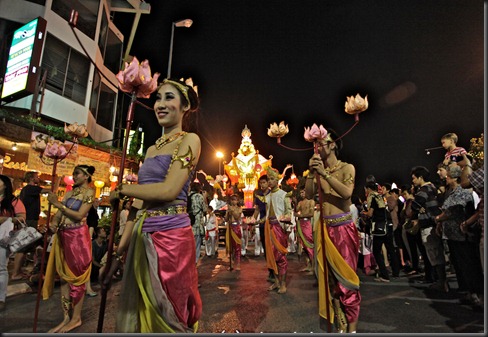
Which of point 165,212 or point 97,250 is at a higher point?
point 165,212

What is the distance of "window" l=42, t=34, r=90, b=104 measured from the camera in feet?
46.5

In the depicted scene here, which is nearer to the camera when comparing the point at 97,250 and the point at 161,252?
the point at 161,252

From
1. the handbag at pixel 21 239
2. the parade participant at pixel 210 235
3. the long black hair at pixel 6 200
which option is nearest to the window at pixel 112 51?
the parade participant at pixel 210 235

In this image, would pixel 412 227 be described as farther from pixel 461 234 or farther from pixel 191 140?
pixel 191 140

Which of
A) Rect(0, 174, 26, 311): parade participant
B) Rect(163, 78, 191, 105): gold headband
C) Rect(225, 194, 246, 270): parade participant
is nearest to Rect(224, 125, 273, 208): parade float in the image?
Rect(225, 194, 246, 270): parade participant

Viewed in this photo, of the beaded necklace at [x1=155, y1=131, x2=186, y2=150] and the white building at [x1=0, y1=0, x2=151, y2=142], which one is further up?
the white building at [x1=0, y1=0, x2=151, y2=142]

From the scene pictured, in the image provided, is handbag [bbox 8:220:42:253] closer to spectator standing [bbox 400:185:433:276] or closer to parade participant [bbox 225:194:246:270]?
parade participant [bbox 225:194:246:270]

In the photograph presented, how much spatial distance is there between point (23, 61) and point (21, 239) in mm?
10327

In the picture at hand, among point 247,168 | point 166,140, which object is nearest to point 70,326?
point 166,140

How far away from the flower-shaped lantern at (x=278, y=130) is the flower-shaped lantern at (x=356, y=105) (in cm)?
93

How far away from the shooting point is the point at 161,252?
1957 mm

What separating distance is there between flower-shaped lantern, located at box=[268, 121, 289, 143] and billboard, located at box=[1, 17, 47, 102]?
1099 cm

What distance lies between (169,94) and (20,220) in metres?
3.99

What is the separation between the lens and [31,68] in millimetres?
10852
